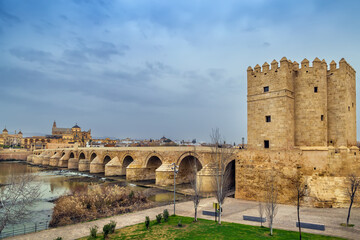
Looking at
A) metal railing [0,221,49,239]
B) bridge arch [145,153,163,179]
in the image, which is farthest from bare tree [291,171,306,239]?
bridge arch [145,153,163,179]

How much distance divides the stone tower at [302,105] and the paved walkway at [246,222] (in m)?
5.06

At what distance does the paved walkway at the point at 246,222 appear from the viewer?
11.7 metres

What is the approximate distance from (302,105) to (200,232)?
13.4 metres

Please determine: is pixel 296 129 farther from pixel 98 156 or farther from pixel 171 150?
pixel 98 156

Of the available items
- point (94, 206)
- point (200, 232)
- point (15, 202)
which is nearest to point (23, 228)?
point (15, 202)

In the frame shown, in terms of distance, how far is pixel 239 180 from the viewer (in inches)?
778

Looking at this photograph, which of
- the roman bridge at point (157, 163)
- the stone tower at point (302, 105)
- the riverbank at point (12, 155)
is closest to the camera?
the stone tower at point (302, 105)

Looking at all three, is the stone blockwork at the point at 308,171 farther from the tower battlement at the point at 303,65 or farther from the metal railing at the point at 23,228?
the metal railing at the point at 23,228

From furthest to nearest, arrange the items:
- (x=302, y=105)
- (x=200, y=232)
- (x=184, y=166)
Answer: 1. (x=184, y=166)
2. (x=302, y=105)
3. (x=200, y=232)

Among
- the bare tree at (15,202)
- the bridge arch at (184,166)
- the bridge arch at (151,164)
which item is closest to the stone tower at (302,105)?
the bridge arch at (184,166)

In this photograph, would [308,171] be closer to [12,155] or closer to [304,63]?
[304,63]

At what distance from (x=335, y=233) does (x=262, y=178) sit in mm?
7277

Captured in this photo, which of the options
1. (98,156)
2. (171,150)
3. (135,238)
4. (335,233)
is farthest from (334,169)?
(98,156)

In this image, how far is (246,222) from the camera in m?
13.3
